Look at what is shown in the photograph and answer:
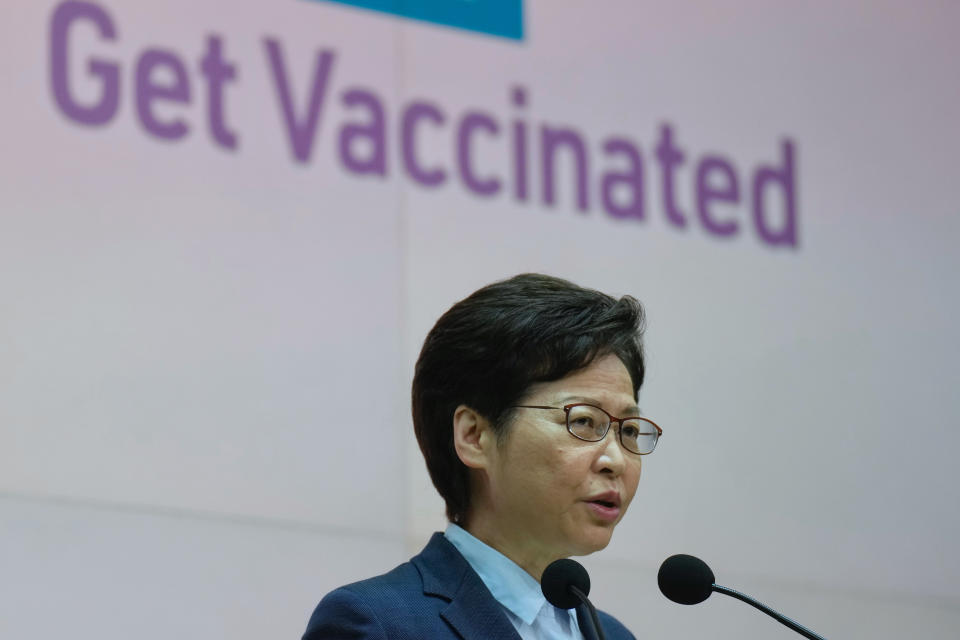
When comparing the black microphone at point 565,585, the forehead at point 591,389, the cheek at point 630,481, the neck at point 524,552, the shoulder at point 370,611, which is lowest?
the shoulder at point 370,611

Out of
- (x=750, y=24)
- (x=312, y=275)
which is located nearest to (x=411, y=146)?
(x=312, y=275)

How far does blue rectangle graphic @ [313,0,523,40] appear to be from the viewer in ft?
11.7

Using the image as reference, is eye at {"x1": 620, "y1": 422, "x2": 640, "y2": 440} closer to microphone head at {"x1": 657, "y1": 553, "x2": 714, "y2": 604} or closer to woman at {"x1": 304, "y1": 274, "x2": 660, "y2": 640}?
woman at {"x1": 304, "y1": 274, "x2": 660, "y2": 640}

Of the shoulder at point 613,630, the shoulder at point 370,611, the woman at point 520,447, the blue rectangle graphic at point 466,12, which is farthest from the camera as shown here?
the blue rectangle graphic at point 466,12

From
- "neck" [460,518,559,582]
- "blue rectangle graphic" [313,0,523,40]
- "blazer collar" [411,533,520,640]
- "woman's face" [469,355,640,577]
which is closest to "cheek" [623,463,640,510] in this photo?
"woman's face" [469,355,640,577]

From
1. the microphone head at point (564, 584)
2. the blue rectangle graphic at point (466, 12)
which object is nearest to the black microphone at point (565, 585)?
the microphone head at point (564, 584)

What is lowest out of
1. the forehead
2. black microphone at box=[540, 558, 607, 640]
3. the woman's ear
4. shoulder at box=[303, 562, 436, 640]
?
shoulder at box=[303, 562, 436, 640]

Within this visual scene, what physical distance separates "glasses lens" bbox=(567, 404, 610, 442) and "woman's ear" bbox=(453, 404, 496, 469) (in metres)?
0.12

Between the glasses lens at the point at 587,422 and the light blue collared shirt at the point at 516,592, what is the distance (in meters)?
0.21

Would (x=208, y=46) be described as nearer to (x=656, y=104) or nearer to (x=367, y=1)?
(x=367, y=1)

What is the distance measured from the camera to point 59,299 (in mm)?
3043

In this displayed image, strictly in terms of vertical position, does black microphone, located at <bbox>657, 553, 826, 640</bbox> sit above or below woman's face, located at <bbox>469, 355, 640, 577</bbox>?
below

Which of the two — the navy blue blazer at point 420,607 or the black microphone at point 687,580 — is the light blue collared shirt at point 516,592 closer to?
the navy blue blazer at point 420,607

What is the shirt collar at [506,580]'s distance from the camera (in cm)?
232
